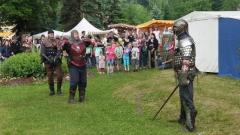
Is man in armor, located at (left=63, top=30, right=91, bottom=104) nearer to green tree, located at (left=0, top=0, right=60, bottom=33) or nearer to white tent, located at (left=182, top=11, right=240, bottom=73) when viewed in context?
white tent, located at (left=182, top=11, right=240, bottom=73)

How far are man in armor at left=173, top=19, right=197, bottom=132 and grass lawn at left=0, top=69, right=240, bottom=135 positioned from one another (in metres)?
0.37

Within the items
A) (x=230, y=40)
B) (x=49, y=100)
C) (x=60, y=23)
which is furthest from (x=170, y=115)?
(x=60, y=23)

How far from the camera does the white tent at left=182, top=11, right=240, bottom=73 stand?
14273 mm

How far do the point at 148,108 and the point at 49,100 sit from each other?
3.25 metres

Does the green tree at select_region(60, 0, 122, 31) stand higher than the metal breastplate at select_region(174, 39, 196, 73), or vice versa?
the green tree at select_region(60, 0, 122, 31)

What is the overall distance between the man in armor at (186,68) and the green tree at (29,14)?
77.7 feet

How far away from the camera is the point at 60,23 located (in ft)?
148

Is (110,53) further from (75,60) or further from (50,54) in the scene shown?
(75,60)

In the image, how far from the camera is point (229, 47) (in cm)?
1414

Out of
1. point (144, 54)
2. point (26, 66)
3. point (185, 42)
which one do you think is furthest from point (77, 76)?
point (144, 54)

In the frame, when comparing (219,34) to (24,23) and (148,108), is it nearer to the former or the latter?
(148,108)

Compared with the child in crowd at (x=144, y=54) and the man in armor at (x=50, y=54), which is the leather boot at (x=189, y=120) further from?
the child in crowd at (x=144, y=54)

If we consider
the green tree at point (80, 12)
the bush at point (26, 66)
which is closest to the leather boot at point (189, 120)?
the bush at point (26, 66)

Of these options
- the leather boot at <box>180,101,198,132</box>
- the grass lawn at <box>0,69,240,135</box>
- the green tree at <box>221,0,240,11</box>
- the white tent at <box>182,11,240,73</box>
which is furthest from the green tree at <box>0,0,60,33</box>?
the green tree at <box>221,0,240,11</box>
